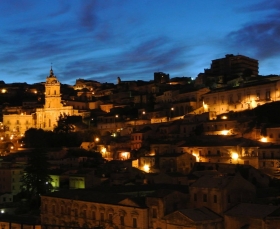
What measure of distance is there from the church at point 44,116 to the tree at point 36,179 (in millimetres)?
33601

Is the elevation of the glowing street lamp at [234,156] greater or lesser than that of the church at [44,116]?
lesser

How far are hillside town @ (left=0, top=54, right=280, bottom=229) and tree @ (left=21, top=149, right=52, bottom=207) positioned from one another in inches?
12.7

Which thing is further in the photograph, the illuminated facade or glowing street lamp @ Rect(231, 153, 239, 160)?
the illuminated facade

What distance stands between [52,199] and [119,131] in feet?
112

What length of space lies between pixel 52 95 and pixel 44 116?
13.4ft

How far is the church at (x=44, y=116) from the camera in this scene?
88.2 metres

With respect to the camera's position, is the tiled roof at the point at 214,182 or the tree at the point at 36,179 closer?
the tiled roof at the point at 214,182

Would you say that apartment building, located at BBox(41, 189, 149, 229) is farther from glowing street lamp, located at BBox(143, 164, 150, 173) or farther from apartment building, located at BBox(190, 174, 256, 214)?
glowing street lamp, located at BBox(143, 164, 150, 173)

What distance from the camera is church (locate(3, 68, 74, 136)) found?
290 ft

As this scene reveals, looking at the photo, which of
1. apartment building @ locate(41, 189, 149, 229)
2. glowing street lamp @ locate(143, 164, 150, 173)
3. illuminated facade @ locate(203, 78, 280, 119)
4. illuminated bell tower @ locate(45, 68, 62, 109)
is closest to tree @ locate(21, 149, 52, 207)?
glowing street lamp @ locate(143, 164, 150, 173)

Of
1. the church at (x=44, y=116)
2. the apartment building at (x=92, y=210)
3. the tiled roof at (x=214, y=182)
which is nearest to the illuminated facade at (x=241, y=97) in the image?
the church at (x=44, y=116)

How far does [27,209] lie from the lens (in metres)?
46.5

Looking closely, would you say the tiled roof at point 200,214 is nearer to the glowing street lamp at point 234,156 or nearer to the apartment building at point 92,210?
the apartment building at point 92,210

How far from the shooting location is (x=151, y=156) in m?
55.4
